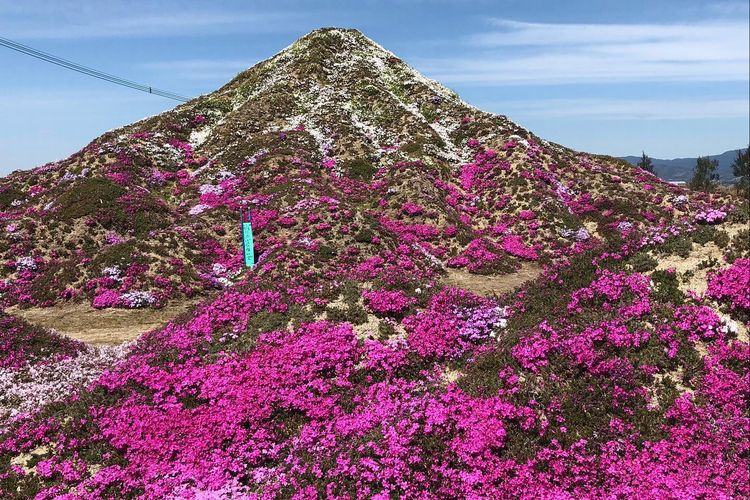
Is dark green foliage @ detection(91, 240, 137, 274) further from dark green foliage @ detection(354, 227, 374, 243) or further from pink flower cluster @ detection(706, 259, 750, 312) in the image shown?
pink flower cluster @ detection(706, 259, 750, 312)

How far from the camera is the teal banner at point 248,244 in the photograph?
3178cm

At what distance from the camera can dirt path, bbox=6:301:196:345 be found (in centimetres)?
2300

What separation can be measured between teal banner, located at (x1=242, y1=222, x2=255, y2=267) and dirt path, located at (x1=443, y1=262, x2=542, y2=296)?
1401 cm

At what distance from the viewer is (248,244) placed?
3197cm

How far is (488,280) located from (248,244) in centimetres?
1733

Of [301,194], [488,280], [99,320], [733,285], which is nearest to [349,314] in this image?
[733,285]

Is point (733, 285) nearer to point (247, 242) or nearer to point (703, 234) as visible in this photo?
point (703, 234)

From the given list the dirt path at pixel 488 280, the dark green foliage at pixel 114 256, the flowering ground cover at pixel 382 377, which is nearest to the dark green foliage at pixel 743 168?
the dirt path at pixel 488 280

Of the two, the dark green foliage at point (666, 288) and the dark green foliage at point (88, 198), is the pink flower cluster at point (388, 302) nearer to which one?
the dark green foliage at point (666, 288)

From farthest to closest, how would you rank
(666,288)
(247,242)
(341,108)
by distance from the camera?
(341,108), (247,242), (666,288)

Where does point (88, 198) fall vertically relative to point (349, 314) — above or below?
above

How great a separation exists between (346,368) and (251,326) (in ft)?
16.1

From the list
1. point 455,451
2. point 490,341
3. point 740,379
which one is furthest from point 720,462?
point 490,341

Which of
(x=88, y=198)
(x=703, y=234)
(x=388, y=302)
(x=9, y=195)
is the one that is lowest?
(x=388, y=302)
